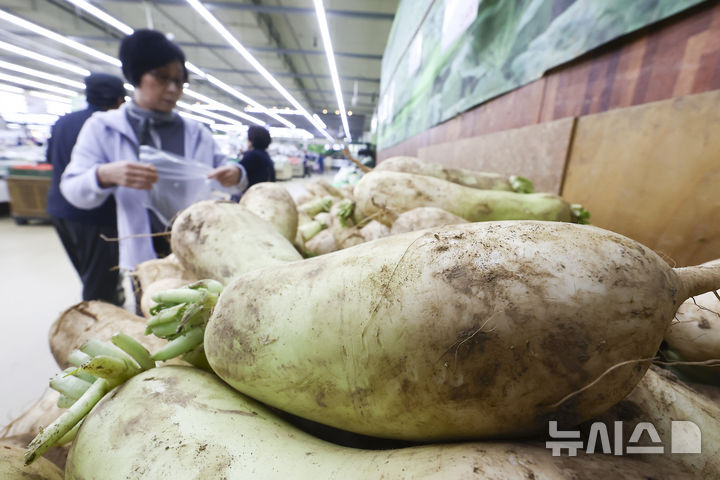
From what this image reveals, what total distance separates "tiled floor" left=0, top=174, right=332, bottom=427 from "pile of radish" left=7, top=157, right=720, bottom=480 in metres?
1.05

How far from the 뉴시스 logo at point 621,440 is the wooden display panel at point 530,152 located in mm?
1136

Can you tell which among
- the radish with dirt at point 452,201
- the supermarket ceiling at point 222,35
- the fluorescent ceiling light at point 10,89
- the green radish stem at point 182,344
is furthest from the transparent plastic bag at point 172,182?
the fluorescent ceiling light at point 10,89

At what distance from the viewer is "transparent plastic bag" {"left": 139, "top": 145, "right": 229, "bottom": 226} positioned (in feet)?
6.29

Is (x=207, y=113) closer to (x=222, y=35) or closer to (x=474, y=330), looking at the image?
(x=222, y=35)

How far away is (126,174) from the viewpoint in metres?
1.70

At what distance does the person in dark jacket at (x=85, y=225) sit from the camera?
213cm

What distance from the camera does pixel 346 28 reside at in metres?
8.55

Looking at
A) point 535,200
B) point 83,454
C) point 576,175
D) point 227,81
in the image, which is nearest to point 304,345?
point 83,454

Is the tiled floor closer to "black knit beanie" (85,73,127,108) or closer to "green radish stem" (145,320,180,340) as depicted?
"green radish stem" (145,320,180,340)

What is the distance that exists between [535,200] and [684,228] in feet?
1.49

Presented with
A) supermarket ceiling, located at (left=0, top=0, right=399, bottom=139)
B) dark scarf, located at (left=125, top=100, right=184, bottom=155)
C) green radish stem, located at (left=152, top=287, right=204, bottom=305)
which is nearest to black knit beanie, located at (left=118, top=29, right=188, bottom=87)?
dark scarf, located at (left=125, top=100, right=184, bottom=155)

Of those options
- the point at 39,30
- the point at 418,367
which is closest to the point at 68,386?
the point at 418,367

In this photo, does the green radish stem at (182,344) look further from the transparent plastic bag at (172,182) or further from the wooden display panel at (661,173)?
the transparent plastic bag at (172,182)

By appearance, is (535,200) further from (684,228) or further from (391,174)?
(391,174)
